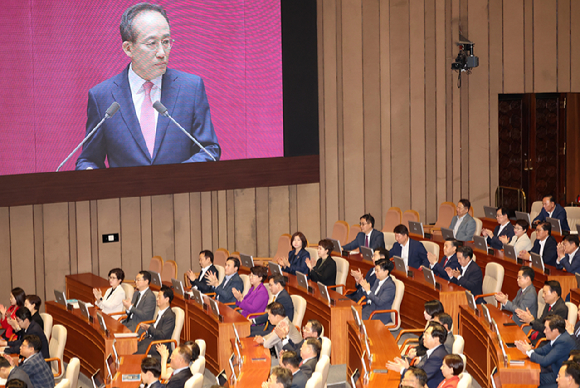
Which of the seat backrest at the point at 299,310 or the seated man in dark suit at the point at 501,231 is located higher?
the seated man in dark suit at the point at 501,231

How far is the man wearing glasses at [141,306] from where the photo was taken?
785 centimetres

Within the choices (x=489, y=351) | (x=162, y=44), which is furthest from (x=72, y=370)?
(x=162, y=44)

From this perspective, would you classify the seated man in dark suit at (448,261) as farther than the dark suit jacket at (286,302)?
Yes

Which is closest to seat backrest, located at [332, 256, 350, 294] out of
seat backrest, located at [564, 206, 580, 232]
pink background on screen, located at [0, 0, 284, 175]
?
pink background on screen, located at [0, 0, 284, 175]

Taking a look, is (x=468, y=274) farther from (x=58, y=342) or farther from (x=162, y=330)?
(x=58, y=342)

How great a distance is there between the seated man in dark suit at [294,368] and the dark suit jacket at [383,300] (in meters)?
2.30

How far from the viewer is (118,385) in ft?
20.0

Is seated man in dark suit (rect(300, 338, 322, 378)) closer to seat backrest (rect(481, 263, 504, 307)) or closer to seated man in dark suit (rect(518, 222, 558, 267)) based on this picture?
seat backrest (rect(481, 263, 504, 307))

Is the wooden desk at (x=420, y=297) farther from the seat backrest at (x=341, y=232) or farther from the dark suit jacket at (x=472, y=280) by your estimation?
the seat backrest at (x=341, y=232)

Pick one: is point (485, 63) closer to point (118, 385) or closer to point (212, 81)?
point (212, 81)

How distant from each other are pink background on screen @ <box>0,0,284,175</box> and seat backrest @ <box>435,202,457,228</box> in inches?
121

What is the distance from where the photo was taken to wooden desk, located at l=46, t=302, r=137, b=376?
23.4 ft

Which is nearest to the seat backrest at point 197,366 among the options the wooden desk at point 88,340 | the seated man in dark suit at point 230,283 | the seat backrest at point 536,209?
the wooden desk at point 88,340

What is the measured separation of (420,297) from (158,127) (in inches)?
181
